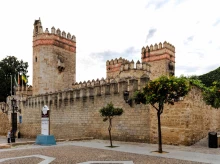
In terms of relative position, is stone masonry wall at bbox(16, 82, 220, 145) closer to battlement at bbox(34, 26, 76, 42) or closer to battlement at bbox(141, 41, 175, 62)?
battlement at bbox(34, 26, 76, 42)

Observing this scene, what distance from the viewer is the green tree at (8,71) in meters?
46.4

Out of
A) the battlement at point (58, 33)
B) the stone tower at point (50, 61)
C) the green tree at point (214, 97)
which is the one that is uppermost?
the battlement at point (58, 33)

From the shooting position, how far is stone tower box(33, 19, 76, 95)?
102 feet

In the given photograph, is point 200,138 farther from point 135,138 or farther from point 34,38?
point 34,38

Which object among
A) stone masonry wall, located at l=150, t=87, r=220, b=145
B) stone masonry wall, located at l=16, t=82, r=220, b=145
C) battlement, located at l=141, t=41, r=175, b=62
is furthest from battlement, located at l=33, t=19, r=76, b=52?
stone masonry wall, located at l=150, t=87, r=220, b=145

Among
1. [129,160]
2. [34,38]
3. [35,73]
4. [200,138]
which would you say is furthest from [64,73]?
[129,160]

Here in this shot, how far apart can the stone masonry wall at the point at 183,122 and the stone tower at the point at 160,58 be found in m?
16.0

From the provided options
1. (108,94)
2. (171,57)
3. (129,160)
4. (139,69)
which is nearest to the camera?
(129,160)

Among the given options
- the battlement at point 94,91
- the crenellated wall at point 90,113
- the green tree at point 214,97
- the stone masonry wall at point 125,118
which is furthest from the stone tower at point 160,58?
the green tree at point 214,97

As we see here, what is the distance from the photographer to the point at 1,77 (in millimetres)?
46281

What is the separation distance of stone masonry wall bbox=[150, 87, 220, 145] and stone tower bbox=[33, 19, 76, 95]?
61.5ft

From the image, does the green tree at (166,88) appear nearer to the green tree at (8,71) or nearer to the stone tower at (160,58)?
the stone tower at (160,58)

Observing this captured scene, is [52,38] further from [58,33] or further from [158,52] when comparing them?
[158,52]

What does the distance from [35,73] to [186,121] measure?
22613 millimetres
